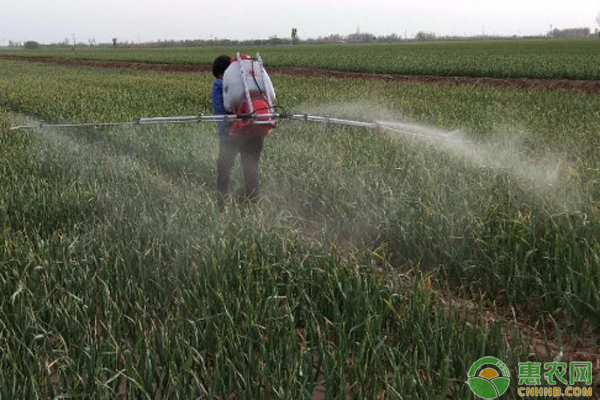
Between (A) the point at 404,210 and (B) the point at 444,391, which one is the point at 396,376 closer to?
(B) the point at 444,391

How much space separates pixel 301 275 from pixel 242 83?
235 cm

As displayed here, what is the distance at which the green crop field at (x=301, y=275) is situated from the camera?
8.96ft

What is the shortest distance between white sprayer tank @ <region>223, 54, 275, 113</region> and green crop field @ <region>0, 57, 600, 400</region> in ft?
3.38

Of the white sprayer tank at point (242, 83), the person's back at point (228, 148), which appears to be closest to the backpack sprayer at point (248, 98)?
the white sprayer tank at point (242, 83)

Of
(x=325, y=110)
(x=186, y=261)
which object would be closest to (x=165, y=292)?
(x=186, y=261)

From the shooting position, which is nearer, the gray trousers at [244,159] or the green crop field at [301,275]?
the green crop field at [301,275]

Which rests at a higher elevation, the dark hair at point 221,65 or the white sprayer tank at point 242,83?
the dark hair at point 221,65

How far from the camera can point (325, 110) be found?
1373cm

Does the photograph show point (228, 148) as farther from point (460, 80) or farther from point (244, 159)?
point (460, 80)

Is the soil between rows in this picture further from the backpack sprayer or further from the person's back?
the backpack sprayer
